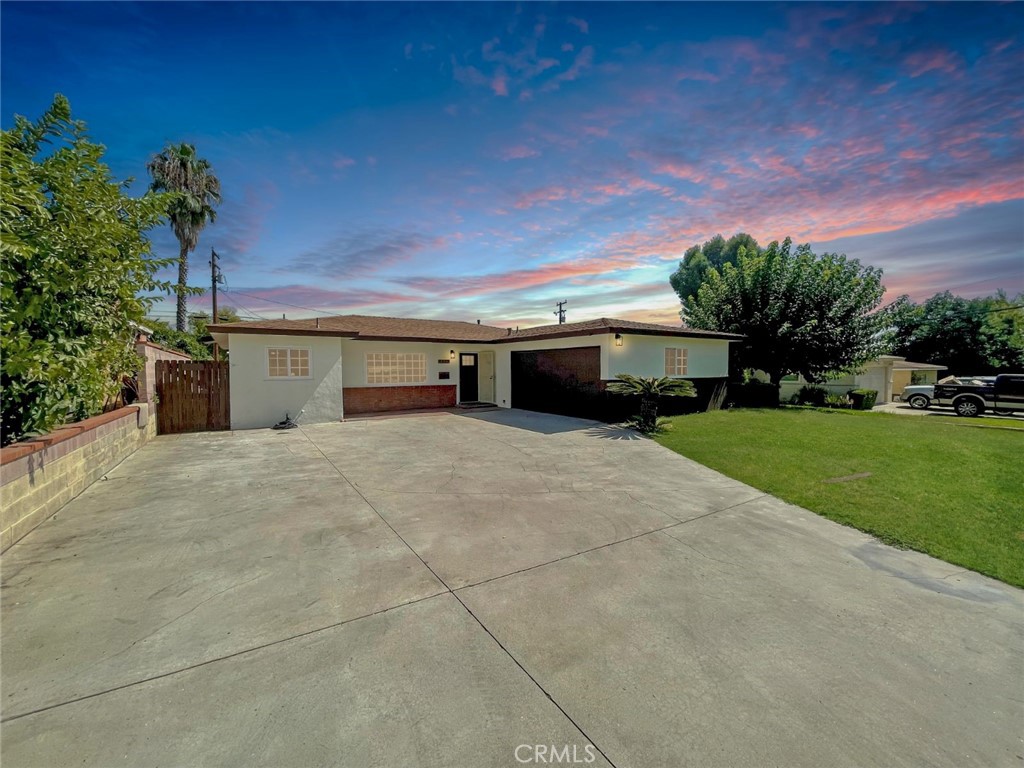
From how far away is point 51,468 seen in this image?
4.33 meters

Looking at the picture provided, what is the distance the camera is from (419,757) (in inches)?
66.8

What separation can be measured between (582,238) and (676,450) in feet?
26.9

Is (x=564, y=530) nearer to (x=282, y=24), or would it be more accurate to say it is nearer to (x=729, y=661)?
(x=729, y=661)

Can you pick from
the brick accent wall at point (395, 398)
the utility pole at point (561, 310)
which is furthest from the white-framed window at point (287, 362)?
the utility pole at point (561, 310)

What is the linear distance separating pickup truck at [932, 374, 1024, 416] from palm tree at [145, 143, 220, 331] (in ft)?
112

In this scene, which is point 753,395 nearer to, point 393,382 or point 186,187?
point 393,382

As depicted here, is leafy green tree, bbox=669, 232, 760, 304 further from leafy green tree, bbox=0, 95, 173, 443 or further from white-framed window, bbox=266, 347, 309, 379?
leafy green tree, bbox=0, 95, 173, 443

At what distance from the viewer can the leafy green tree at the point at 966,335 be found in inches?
1056

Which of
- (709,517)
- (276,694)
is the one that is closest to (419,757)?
(276,694)

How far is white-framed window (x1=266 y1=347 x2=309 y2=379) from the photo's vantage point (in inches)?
443

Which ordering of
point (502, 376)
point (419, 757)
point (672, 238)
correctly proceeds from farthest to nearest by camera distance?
1. point (502, 376)
2. point (672, 238)
3. point (419, 757)

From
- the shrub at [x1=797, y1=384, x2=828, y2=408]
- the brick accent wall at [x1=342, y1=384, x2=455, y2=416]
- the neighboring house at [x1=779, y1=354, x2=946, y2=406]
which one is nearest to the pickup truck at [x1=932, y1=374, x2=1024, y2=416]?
the neighboring house at [x1=779, y1=354, x2=946, y2=406]

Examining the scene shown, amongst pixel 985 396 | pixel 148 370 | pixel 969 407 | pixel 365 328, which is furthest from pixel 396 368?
pixel 985 396

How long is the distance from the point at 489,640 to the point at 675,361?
43.0ft
